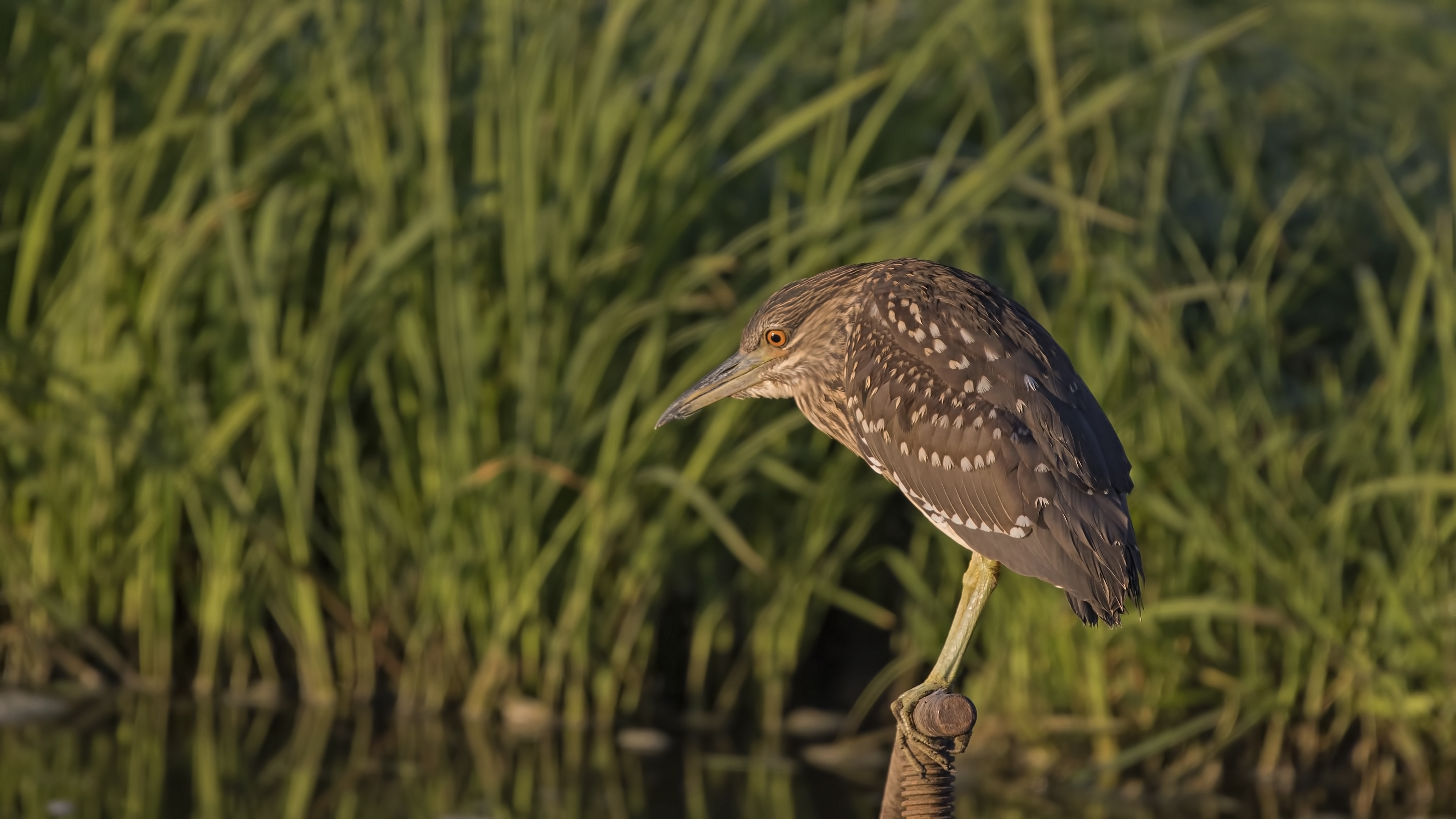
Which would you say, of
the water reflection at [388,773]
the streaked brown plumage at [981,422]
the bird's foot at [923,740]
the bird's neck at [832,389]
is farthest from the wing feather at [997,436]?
the water reflection at [388,773]

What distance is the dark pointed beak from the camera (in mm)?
3201

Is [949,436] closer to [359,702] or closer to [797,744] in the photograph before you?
[797,744]

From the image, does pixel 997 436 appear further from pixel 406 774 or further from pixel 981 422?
pixel 406 774

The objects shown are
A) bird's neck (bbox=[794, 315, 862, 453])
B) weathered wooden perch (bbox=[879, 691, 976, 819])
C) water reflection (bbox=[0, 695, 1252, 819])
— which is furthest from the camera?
water reflection (bbox=[0, 695, 1252, 819])

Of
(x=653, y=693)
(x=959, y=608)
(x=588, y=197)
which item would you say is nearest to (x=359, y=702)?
(x=653, y=693)

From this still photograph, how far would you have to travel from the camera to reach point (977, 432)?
2824 millimetres

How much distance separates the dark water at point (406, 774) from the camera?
13.7 feet

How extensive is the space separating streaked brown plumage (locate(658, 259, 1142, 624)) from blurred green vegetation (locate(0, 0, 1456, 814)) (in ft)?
4.57

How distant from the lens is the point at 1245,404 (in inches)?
187

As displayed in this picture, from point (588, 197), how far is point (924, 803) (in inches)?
98.0

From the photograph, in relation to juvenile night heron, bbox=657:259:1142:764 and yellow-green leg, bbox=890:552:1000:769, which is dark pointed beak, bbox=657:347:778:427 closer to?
juvenile night heron, bbox=657:259:1142:764

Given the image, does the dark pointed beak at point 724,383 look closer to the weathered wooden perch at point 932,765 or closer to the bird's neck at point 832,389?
the bird's neck at point 832,389

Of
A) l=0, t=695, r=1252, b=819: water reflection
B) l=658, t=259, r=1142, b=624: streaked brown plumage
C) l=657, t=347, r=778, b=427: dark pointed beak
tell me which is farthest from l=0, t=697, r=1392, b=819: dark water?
l=658, t=259, r=1142, b=624: streaked brown plumage

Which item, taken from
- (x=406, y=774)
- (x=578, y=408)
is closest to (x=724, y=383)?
(x=578, y=408)
